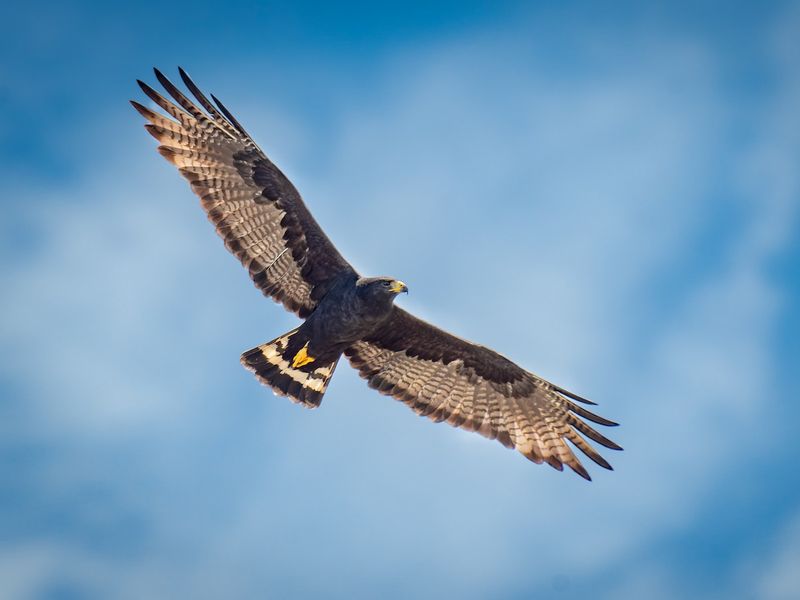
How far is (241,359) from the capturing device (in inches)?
472

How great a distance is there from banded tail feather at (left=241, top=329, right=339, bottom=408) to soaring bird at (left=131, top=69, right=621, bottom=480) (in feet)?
0.04

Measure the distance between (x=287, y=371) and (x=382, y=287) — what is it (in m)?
1.76

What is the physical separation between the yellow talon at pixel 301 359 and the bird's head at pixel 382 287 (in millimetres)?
1177

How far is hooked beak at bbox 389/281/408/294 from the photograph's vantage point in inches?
442

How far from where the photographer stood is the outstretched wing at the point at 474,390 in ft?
41.5

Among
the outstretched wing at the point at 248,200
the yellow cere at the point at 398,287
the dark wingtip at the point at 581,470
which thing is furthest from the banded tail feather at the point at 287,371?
the dark wingtip at the point at 581,470

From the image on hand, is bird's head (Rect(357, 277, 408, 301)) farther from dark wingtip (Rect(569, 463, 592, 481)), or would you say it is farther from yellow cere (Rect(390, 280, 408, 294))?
dark wingtip (Rect(569, 463, 592, 481))

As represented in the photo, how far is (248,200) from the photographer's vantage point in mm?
11672

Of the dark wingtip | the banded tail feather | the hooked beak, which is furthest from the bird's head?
the dark wingtip

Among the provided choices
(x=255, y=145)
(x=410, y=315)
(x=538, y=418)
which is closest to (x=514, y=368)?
(x=538, y=418)

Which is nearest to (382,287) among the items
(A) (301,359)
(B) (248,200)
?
(A) (301,359)

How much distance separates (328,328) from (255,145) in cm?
237

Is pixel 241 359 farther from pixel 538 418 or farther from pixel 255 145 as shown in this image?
pixel 538 418

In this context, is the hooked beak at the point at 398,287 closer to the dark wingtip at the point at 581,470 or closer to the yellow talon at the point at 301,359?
the yellow talon at the point at 301,359
